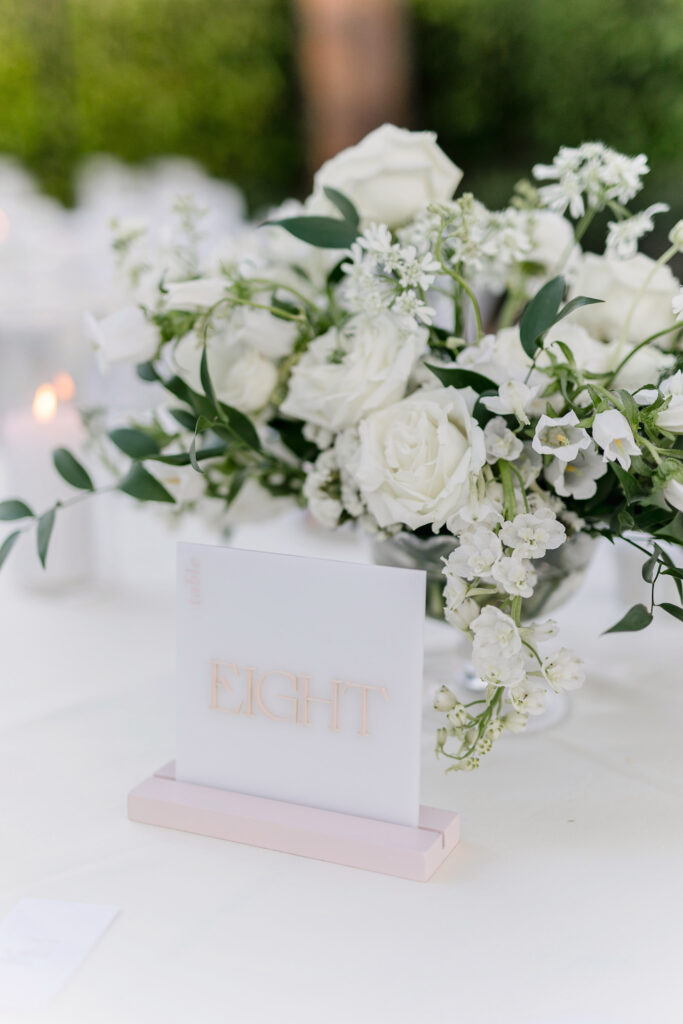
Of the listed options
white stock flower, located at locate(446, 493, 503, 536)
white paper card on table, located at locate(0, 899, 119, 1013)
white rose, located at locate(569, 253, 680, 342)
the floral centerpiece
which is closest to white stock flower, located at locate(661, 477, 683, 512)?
the floral centerpiece

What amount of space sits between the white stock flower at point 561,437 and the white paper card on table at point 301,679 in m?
0.11

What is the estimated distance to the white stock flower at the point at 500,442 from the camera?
0.62 meters

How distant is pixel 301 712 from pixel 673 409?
Result: 32cm

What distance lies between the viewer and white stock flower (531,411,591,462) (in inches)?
22.7

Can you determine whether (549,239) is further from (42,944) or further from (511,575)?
(42,944)

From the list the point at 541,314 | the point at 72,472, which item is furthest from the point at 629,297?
the point at 72,472

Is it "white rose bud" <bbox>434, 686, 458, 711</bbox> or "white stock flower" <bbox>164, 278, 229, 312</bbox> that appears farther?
"white stock flower" <bbox>164, 278, 229, 312</bbox>

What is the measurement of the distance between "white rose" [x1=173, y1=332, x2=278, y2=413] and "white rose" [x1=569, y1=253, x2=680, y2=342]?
0.27 meters

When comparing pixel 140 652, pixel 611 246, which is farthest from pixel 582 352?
pixel 140 652

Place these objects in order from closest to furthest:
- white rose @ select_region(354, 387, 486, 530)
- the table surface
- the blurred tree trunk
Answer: the table surface < white rose @ select_region(354, 387, 486, 530) < the blurred tree trunk

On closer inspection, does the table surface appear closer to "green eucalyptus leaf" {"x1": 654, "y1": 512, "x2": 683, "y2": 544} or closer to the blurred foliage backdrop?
"green eucalyptus leaf" {"x1": 654, "y1": 512, "x2": 683, "y2": 544}

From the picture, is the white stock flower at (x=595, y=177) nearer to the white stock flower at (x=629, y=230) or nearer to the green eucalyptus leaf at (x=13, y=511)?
the white stock flower at (x=629, y=230)

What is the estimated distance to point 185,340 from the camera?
0.76 m

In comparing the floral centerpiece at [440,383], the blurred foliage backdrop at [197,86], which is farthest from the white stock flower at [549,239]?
the blurred foliage backdrop at [197,86]
